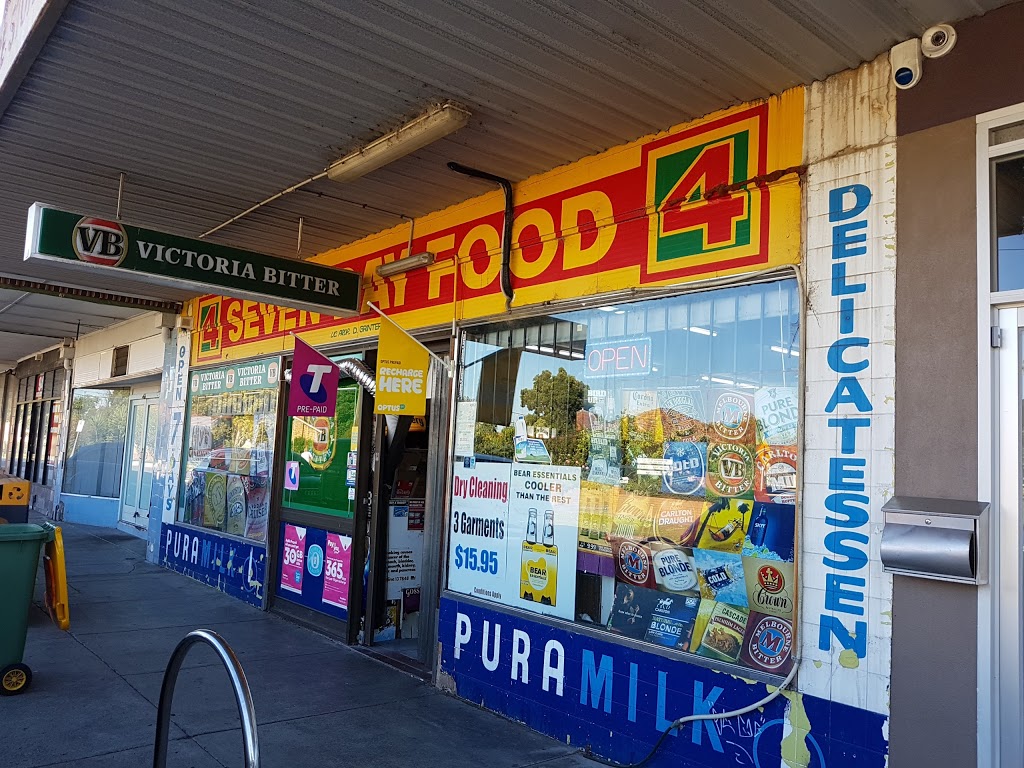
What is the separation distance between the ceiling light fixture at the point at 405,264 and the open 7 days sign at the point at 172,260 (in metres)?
0.52

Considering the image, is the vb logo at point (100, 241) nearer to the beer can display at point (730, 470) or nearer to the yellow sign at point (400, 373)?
the yellow sign at point (400, 373)

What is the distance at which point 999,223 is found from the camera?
11.0ft

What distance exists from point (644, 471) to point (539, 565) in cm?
107

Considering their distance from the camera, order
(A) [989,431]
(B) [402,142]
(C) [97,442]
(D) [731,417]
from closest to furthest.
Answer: (A) [989,431] → (D) [731,417] → (B) [402,142] → (C) [97,442]

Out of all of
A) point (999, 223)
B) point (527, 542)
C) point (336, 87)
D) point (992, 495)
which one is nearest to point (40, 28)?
point (336, 87)

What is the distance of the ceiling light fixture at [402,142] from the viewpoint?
14.8 feet

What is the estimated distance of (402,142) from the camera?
15.6 feet

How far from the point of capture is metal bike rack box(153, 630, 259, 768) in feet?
8.54

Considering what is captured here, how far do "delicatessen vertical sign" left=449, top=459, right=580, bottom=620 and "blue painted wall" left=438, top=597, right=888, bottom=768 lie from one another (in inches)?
6.7

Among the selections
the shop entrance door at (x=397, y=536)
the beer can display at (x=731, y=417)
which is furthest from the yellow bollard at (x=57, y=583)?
the beer can display at (x=731, y=417)

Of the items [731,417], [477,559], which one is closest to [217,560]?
[477,559]

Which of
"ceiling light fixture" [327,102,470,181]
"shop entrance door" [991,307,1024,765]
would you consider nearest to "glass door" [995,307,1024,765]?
"shop entrance door" [991,307,1024,765]

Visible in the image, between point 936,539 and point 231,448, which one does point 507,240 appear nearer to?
point 936,539

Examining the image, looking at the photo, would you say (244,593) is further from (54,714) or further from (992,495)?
(992,495)
